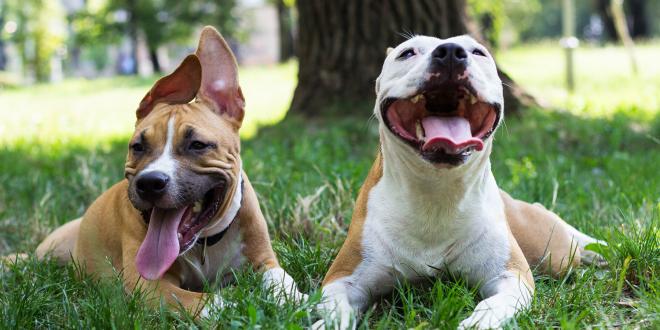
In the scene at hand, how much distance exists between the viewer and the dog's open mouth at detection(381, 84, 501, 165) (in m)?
2.99

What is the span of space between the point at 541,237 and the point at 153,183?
78.5 inches

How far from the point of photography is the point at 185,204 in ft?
11.2

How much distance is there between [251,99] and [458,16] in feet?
20.8

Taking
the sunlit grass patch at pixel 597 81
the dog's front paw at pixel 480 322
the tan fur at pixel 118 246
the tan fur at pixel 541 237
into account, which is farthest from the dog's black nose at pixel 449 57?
the sunlit grass patch at pixel 597 81

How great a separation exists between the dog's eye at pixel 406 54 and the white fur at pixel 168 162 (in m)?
1.12

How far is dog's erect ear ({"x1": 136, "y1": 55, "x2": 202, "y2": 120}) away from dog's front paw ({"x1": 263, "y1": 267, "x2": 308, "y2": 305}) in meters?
1.06

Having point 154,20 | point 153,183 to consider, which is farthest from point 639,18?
point 153,183

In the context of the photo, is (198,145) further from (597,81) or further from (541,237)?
(597,81)

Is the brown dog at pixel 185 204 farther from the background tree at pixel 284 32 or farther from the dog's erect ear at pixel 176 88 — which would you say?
the background tree at pixel 284 32

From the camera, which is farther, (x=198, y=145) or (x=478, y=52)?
(x=198, y=145)

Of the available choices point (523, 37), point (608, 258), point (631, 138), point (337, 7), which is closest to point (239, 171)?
point (608, 258)

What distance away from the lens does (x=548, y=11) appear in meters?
60.5

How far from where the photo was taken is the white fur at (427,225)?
127 inches

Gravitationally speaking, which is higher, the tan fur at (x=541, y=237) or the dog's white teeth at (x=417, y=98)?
the dog's white teeth at (x=417, y=98)
